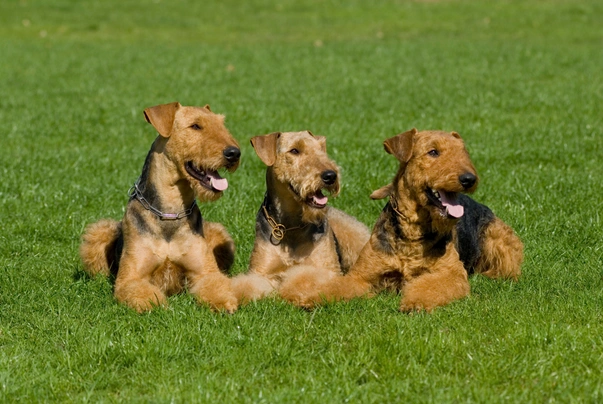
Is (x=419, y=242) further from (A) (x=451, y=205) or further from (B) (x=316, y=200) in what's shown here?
(B) (x=316, y=200)

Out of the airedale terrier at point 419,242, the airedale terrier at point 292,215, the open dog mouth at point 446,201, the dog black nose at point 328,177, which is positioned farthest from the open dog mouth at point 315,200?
the open dog mouth at point 446,201

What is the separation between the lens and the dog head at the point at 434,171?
21.7ft

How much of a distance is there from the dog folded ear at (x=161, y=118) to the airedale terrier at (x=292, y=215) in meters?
0.79

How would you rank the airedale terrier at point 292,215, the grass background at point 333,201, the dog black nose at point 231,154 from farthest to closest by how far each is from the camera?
1. the airedale terrier at point 292,215
2. the dog black nose at point 231,154
3. the grass background at point 333,201

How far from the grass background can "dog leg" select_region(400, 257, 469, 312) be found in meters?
0.13

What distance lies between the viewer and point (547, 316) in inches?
A: 242

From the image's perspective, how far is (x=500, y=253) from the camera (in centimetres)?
745

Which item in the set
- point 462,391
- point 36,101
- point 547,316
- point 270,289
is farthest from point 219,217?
point 36,101

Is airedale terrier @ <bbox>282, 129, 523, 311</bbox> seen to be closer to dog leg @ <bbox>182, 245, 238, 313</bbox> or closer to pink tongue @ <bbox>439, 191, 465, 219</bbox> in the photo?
pink tongue @ <bbox>439, 191, 465, 219</bbox>

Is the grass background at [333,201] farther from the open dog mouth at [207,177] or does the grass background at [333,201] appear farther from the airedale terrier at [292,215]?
the open dog mouth at [207,177]

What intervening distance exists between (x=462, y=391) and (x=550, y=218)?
4401mm

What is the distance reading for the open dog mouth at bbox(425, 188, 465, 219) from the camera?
672 centimetres

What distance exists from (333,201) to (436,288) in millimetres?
3369

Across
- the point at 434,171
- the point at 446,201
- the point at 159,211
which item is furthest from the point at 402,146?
the point at 159,211
